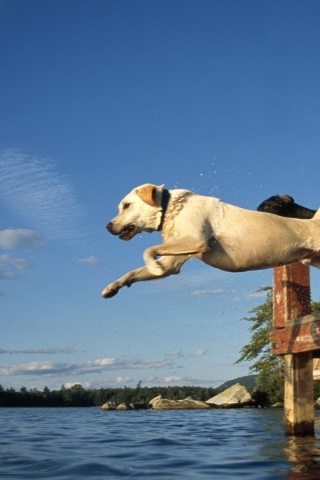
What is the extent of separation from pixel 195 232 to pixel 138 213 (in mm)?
728

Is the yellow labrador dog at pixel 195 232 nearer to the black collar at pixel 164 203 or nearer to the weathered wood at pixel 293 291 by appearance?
the black collar at pixel 164 203

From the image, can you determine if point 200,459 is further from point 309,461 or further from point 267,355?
point 267,355

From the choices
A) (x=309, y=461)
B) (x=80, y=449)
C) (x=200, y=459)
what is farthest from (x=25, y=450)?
(x=309, y=461)

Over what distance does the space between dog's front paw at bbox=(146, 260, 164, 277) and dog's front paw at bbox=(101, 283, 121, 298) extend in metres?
A: 0.44

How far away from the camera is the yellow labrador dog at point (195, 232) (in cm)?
792

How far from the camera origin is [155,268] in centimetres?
792

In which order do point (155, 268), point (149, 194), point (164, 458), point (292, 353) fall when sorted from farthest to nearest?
point (292, 353) → point (164, 458) → point (149, 194) → point (155, 268)

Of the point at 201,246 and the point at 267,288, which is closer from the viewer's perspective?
the point at 201,246

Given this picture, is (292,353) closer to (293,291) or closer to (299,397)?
(299,397)

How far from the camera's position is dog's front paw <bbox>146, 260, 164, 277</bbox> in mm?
7863

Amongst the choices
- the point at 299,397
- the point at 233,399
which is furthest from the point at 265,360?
the point at 299,397

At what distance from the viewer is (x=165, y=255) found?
7.93 m

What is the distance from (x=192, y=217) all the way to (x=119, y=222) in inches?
34.1

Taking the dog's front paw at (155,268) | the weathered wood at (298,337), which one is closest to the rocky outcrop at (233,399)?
the weathered wood at (298,337)
